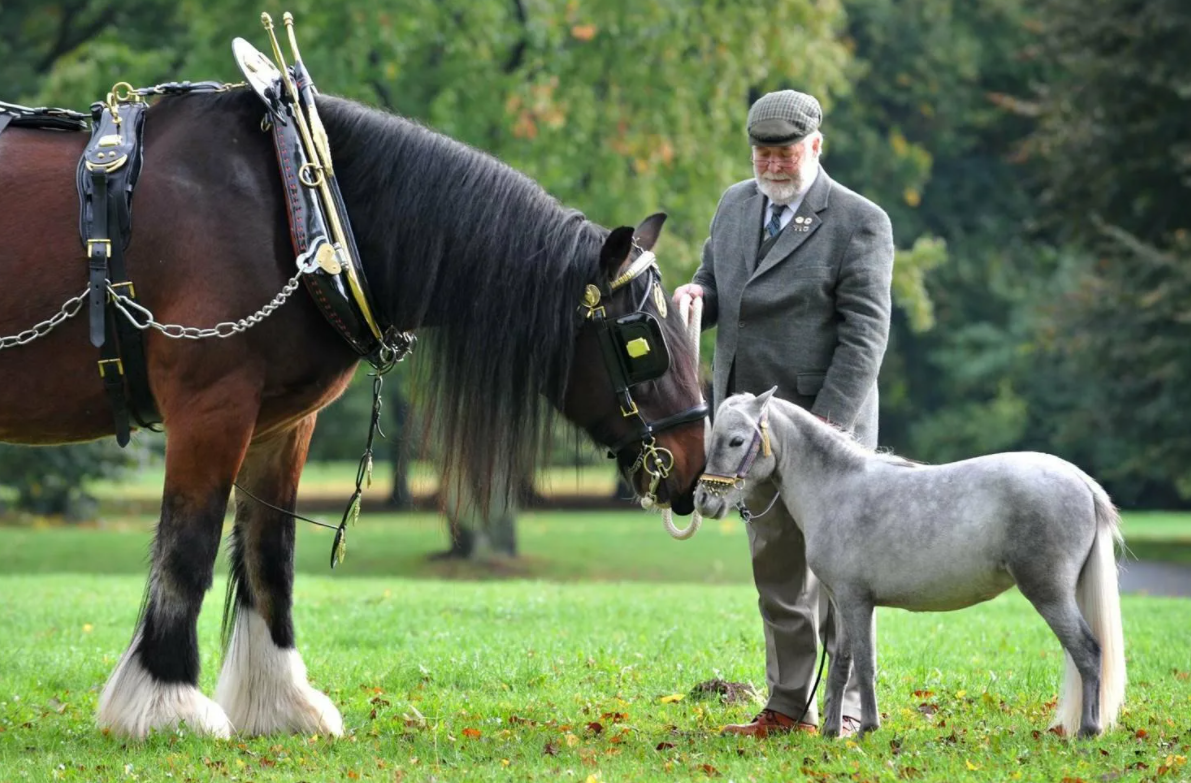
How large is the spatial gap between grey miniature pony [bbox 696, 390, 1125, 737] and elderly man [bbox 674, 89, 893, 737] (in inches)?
10.9

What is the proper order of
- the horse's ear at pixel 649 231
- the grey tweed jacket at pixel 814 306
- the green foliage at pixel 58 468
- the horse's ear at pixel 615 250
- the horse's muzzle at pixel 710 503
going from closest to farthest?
the horse's muzzle at pixel 710 503 → the horse's ear at pixel 615 250 → the grey tweed jacket at pixel 814 306 → the horse's ear at pixel 649 231 → the green foliage at pixel 58 468

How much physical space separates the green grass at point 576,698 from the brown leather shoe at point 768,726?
0.11 metres

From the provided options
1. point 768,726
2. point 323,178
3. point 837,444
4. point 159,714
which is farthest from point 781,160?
point 159,714

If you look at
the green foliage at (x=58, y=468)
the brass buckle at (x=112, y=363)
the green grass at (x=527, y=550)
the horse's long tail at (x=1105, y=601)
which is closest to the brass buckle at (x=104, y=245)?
the brass buckle at (x=112, y=363)

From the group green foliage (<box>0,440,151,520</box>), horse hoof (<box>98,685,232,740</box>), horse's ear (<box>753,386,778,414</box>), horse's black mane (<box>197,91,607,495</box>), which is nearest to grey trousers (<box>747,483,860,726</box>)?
horse's ear (<box>753,386,778,414</box>)

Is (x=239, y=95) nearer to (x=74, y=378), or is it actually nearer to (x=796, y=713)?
(x=74, y=378)

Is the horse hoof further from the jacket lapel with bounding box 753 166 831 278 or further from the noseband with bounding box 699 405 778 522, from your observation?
the jacket lapel with bounding box 753 166 831 278

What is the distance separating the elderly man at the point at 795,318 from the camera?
5102 millimetres

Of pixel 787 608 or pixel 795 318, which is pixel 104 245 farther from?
pixel 787 608

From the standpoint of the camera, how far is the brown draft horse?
4.92 m

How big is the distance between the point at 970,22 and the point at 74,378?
88.6 feet

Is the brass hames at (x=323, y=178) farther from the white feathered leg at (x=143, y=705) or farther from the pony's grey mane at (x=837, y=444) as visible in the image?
the pony's grey mane at (x=837, y=444)

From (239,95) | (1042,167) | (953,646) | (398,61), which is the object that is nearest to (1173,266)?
(1042,167)

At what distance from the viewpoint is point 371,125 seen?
5.31 metres
